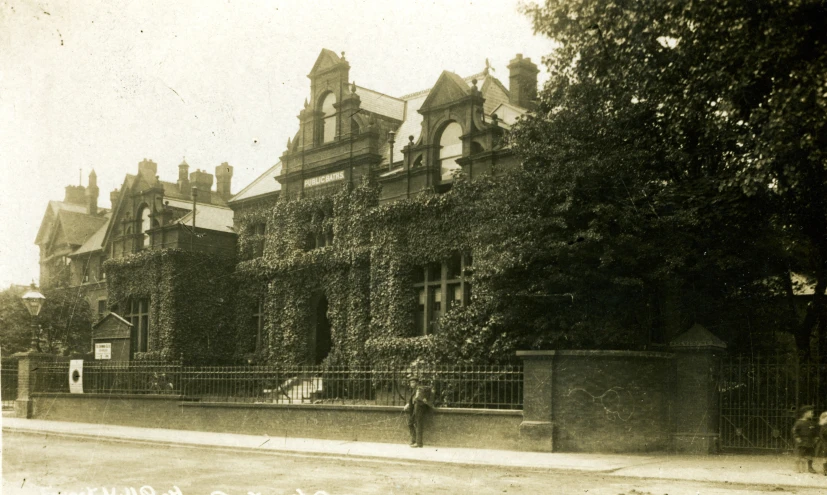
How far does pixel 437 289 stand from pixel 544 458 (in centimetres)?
1173

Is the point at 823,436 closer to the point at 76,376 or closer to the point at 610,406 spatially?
the point at 610,406

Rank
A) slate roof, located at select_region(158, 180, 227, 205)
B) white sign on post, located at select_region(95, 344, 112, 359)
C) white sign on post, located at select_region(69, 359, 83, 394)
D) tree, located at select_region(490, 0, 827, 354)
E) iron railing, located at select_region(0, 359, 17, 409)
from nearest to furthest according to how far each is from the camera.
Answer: tree, located at select_region(490, 0, 827, 354), white sign on post, located at select_region(69, 359, 83, 394), white sign on post, located at select_region(95, 344, 112, 359), iron railing, located at select_region(0, 359, 17, 409), slate roof, located at select_region(158, 180, 227, 205)

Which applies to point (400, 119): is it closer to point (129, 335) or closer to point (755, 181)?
point (129, 335)

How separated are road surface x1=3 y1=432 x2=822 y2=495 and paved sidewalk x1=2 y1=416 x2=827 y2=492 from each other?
1.18 ft

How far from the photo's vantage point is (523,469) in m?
14.0

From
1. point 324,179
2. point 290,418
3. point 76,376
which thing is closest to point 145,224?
point 324,179

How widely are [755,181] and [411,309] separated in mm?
14264

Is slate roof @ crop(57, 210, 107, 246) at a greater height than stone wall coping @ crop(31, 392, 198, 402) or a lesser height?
greater

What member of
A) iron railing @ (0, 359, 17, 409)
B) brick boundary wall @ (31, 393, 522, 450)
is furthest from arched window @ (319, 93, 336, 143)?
iron railing @ (0, 359, 17, 409)

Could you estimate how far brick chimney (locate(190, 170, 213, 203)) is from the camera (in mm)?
49094

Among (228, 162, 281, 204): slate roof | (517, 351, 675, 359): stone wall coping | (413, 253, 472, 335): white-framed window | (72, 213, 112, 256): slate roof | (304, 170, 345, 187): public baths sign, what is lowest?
(517, 351, 675, 359): stone wall coping

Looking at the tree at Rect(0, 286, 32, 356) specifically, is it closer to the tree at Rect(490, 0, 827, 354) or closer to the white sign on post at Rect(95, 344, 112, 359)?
the white sign on post at Rect(95, 344, 112, 359)

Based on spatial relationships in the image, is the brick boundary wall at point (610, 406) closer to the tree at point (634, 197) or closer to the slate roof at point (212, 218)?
the tree at point (634, 197)

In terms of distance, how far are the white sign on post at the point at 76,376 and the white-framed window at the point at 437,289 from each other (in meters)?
11.5
